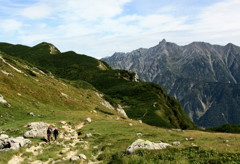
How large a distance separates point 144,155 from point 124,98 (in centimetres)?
14904

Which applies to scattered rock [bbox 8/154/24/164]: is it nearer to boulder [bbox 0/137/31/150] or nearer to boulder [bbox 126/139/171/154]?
boulder [bbox 0/137/31/150]

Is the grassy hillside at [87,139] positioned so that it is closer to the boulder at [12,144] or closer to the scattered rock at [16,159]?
the scattered rock at [16,159]

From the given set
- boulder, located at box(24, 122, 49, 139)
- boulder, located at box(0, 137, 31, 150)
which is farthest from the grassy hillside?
boulder, located at box(24, 122, 49, 139)

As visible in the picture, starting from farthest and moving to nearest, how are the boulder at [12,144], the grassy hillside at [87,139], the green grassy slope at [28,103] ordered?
the green grassy slope at [28,103] → the boulder at [12,144] → the grassy hillside at [87,139]

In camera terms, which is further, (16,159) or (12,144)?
(12,144)

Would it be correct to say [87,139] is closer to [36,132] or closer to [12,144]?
[36,132]

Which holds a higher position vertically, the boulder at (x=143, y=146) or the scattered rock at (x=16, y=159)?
the boulder at (x=143, y=146)

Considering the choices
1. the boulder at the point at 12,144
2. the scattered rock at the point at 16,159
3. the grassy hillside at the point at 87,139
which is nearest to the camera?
the grassy hillside at the point at 87,139

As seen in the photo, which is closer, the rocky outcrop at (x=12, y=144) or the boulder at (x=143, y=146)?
the boulder at (x=143, y=146)

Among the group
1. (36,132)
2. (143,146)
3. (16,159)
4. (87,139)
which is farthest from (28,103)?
(143,146)

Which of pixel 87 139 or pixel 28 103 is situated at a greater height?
pixel 28 103

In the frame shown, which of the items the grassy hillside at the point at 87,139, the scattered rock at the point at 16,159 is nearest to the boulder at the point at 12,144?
the grassy hillside at the point at 87,139

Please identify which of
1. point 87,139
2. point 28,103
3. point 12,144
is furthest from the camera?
point 28,103

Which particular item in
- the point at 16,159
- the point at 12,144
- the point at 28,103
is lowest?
the point at 16,159
